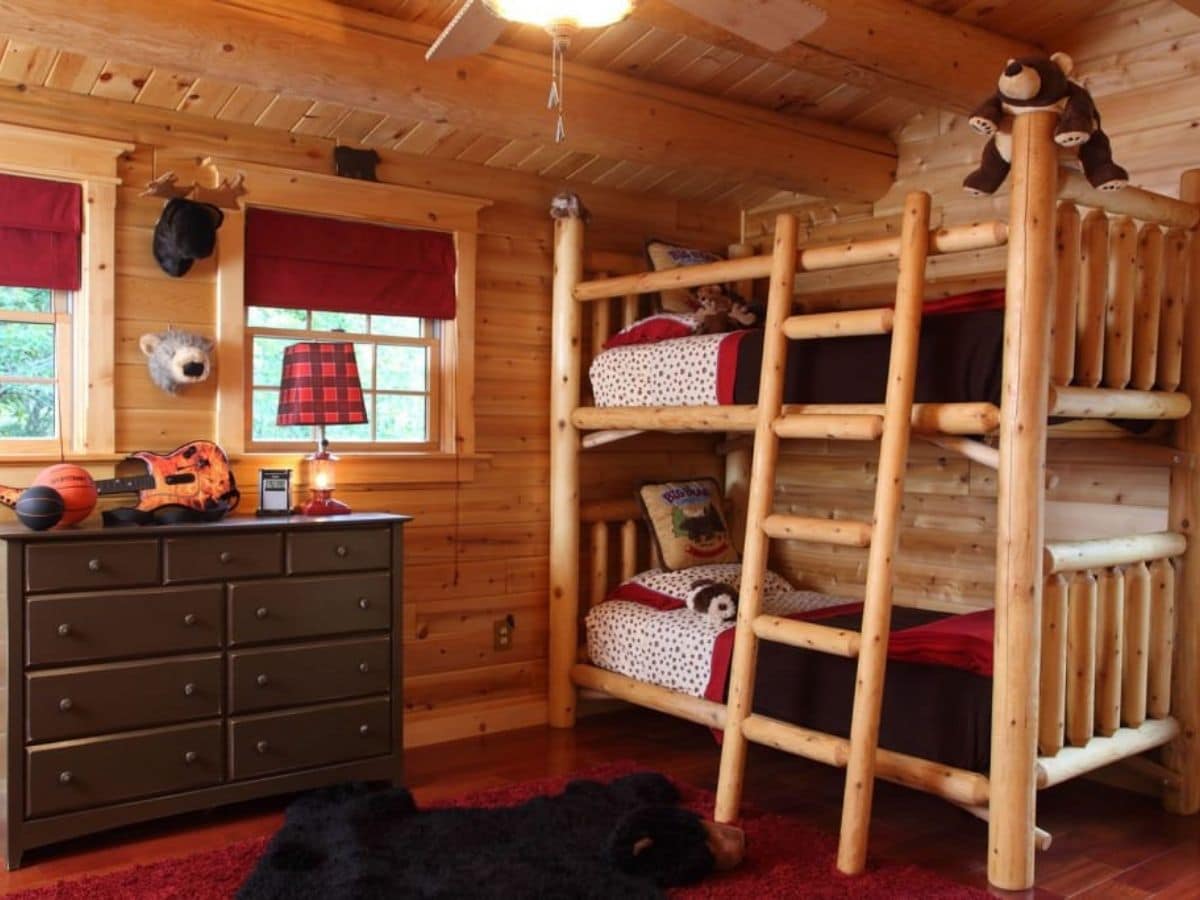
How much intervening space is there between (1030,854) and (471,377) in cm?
252

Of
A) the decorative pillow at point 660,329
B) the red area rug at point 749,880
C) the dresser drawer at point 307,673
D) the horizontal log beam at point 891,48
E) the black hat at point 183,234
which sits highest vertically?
the horizontal log beam at point 891,48

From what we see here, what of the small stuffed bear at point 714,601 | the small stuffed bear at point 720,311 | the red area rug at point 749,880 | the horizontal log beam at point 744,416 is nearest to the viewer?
the red area rug at point 749,880

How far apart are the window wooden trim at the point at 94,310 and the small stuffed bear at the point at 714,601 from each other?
2041 mm

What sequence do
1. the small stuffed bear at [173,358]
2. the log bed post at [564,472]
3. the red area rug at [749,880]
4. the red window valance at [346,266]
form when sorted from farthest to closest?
the log bed post at [564,472]
the red window valance at [346,266]
the small stuffed bear at [173,358]
the red area rug at [749,880]

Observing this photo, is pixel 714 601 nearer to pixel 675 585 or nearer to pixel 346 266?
pixel 675 585

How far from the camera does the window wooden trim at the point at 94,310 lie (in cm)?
339

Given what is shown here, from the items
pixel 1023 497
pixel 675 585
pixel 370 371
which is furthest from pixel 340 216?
pixel 1023 497

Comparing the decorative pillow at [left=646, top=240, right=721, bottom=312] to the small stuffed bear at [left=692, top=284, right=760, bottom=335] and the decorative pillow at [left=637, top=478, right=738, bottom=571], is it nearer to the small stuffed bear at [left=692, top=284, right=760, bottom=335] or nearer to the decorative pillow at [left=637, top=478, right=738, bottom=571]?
the small stuffed bear at [left=692, top=284, right=760, bottom=335]

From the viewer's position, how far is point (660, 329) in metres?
4.05

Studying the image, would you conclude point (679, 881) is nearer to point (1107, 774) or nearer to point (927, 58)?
point (1107, 774)

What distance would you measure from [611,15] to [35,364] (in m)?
2.20

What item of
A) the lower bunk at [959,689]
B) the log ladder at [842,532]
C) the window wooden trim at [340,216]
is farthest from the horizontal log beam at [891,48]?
the lower bunk at [959,689]

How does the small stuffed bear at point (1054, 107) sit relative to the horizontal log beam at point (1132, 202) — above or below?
above

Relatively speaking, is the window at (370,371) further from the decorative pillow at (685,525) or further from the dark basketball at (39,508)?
the decorative pillow at (685,525)
